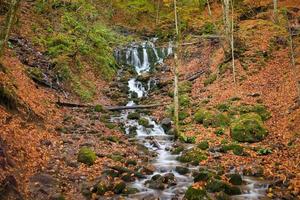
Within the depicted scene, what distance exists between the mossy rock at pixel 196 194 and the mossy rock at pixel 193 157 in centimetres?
357

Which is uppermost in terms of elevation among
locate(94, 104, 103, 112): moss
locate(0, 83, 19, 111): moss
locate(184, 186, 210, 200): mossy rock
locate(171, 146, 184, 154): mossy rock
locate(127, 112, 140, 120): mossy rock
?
locate(0, 83, 19, 111): moss

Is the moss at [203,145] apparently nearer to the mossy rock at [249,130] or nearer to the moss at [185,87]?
the mossy rock at [249,130]

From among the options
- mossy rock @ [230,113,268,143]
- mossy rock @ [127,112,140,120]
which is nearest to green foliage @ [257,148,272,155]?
mossy rock @ [230,113,268,143]

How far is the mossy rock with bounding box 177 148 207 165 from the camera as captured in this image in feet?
47.4

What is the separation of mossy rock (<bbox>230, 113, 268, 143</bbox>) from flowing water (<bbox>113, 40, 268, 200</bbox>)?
3139 millimetres

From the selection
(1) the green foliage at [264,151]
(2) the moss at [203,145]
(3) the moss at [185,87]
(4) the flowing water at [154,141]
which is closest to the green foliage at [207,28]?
(4) the flowing water at [154,141]

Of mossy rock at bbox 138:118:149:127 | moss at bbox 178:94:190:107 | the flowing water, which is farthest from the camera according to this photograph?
moss at bbox 178:94:190:107

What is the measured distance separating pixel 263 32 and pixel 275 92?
978cm

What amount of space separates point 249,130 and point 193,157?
11.5ft

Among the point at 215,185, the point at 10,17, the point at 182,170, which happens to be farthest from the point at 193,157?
the point at 10,17

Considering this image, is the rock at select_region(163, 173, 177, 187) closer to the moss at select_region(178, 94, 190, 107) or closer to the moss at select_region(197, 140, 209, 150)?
the moss at select_region(197, 140, 209, 150)

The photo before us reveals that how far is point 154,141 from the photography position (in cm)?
1750

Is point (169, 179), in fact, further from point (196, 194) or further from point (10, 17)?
point (10, 17)

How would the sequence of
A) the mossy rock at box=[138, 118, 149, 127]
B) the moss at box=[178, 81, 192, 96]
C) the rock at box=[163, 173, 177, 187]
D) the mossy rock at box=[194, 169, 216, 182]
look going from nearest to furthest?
1. the mossy rock at box=[194, 169, 216, 182]
2. the rock at box=[163, 173, 177, 187]
3. the mossy rock at box=[138, 118, 149, 127]
4. the moss at box=[178, 81, 192, 96]
